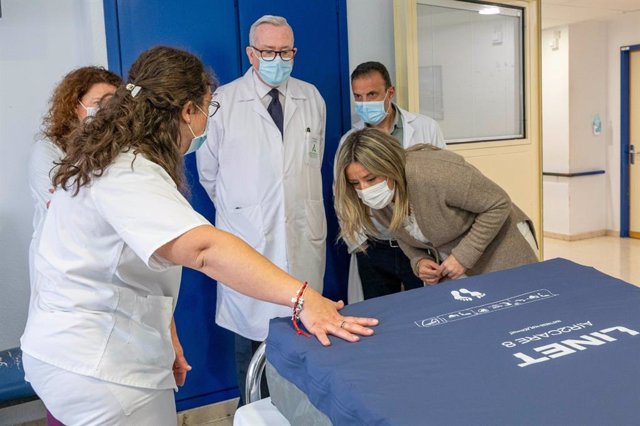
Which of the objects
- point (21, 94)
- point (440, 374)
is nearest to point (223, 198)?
point (21, 94)

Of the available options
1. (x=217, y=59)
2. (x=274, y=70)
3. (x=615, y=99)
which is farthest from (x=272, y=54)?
Answer: (x=615, y=99)

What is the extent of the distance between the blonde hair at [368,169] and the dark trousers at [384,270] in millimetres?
659

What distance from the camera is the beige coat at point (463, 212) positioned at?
1781mm

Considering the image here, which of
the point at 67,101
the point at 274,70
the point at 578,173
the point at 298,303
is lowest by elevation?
the point at 578,173

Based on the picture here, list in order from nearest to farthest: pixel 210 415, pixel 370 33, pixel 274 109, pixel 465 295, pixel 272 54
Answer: pixel 465 295 → pixel 272 54 → pixel 274 109 → pixel 210 415 → pixel 370 33

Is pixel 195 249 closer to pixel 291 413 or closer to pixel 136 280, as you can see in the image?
pixel 136 280

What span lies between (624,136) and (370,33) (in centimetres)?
410

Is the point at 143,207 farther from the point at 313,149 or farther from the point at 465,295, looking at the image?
the point at 313,149

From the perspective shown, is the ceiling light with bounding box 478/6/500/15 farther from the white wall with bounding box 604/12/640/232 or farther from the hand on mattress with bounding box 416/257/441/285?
the white wall with bounding box 604/12/640/232

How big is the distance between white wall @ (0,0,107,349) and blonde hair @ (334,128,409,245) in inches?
46.0

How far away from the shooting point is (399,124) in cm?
266

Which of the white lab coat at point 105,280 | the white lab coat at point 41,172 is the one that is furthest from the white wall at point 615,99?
the white lab coat at point 105,280

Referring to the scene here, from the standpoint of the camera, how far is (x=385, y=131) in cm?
254

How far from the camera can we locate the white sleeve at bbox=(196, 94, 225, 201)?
7.88 feet
